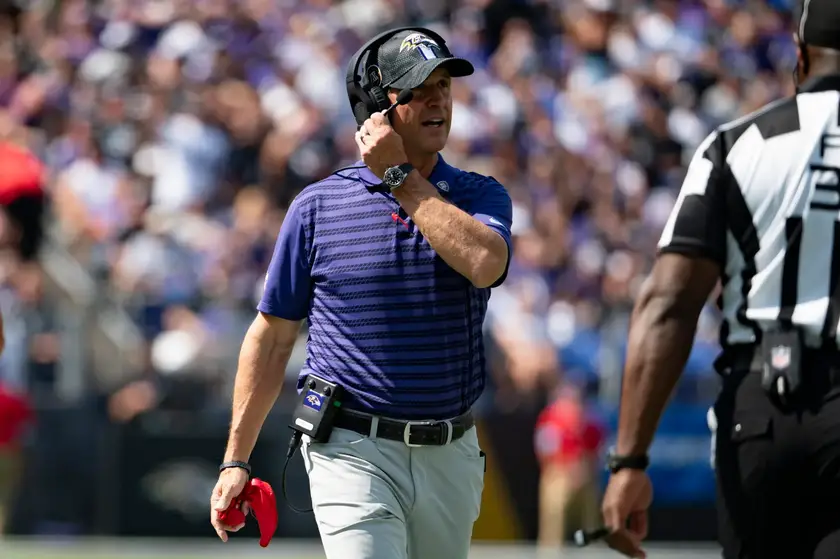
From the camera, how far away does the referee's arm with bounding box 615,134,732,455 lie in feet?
13.3

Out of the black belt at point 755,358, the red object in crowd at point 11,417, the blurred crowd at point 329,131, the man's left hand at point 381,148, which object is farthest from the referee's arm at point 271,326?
the red object in crowd at point 11,417

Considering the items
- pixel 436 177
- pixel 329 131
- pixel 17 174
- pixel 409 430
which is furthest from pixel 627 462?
pixel 329 131

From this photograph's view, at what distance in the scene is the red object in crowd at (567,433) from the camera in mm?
13953

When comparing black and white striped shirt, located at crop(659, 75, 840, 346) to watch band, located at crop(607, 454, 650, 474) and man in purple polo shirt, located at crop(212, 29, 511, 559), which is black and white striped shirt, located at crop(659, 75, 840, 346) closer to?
watch band, located at crop(607, 454, 650, 474)

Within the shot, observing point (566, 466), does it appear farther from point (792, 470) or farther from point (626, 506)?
point (792, 470)

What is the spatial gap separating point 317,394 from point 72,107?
1202cm

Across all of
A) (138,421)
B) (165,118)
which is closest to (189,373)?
(138,421)

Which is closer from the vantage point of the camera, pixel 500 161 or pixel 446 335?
pixel 446 335

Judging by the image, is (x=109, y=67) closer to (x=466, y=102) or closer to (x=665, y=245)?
(x=466, y=102)

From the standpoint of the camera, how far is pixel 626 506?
4109 millimetres

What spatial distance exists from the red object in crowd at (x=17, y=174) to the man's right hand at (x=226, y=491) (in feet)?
33.3

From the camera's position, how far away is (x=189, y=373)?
13703 millimetres

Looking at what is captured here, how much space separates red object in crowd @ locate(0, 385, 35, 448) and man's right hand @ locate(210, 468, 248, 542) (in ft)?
Result: 28.3

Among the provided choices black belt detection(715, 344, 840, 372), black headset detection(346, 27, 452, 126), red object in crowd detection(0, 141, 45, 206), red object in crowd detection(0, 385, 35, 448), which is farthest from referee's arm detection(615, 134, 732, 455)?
red object in crowd detection(0, 141, 45, 206)
